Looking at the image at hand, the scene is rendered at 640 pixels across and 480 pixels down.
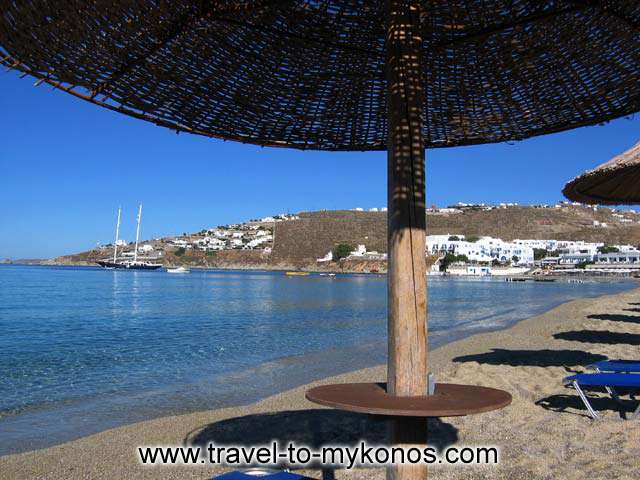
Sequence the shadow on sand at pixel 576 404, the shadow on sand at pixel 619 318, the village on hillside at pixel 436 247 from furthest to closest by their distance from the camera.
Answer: the village on hillside at pixel 436 247 → the shadow on sand at pixel 619 318 → the shadow on sand at pixel 576 404

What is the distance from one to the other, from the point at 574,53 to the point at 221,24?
188 centimetres

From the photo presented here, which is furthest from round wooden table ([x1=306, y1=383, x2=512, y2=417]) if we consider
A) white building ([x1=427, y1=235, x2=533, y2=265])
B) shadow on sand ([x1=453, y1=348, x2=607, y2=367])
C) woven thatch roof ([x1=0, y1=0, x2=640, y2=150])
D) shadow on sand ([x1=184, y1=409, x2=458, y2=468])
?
white building ([x1=427, y1=235, x2=533, y2=265])

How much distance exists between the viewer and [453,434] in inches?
196

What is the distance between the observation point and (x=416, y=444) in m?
2.43

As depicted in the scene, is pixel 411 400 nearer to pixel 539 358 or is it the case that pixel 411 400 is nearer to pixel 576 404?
pixel 576 404

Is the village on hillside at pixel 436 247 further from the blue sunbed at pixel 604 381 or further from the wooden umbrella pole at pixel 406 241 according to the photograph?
the wooden umbrella pole at pixel 406 241

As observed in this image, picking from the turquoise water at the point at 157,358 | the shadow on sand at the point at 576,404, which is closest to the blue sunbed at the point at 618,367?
the shadow on sand at the point at 576,404

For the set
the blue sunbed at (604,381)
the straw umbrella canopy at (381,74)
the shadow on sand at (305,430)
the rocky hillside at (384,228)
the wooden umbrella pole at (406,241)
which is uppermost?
the rocky hillside at (384,228)

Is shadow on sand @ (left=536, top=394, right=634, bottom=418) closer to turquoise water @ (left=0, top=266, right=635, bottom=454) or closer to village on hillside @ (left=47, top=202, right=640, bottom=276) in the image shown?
turquoise water @ (left=0, top=266, right=635, bottom=454)

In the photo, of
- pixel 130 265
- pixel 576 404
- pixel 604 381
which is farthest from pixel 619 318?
pixel 130 265

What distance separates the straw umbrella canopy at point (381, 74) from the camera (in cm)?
252

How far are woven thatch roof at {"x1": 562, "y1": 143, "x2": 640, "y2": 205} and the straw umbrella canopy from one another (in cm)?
349

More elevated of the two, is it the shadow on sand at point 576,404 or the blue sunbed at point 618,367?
the blue sunbed at point 618,367

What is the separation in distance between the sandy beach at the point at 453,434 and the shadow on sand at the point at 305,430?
0.01m
